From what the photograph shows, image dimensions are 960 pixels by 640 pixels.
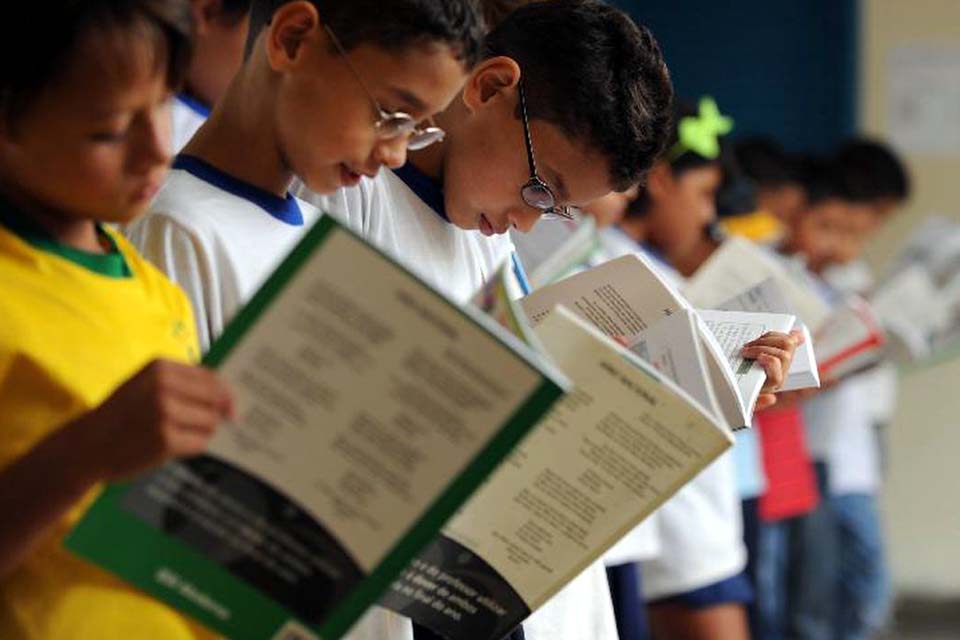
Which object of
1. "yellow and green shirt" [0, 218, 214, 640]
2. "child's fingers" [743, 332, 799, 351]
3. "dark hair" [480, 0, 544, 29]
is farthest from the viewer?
"dark hair" [480, 0, 544, 29]

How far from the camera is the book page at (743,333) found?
6.44ft

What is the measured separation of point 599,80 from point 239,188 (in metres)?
0.51

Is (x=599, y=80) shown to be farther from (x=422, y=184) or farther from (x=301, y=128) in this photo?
(x=301, y=128)

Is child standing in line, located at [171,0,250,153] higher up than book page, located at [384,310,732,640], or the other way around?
book page, located at [384,310,732,640]

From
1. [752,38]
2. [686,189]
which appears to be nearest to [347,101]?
[686,189]

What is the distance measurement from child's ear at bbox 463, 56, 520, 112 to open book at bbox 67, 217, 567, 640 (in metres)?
0.82

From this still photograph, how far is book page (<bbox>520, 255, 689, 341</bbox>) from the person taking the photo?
2000mm

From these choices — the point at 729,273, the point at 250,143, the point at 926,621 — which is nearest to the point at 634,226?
the point at 729,273

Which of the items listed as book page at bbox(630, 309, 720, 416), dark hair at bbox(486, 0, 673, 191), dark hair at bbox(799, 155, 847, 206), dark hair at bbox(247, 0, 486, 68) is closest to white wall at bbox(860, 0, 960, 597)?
dark hair at bbox(799, 155, 847, 206)

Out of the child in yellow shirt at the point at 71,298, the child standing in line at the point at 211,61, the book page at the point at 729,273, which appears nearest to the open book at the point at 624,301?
the child standing in line at the point at 211,61

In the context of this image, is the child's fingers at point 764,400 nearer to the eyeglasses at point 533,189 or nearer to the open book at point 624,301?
the open book at point 624,301

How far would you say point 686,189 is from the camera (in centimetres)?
388

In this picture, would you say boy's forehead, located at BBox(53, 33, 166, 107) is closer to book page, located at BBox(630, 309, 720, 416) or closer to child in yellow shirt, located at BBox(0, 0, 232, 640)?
child in yellow shirt, located at BBox(0, 0, 232, 640)

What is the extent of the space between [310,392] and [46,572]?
0.24 metres
